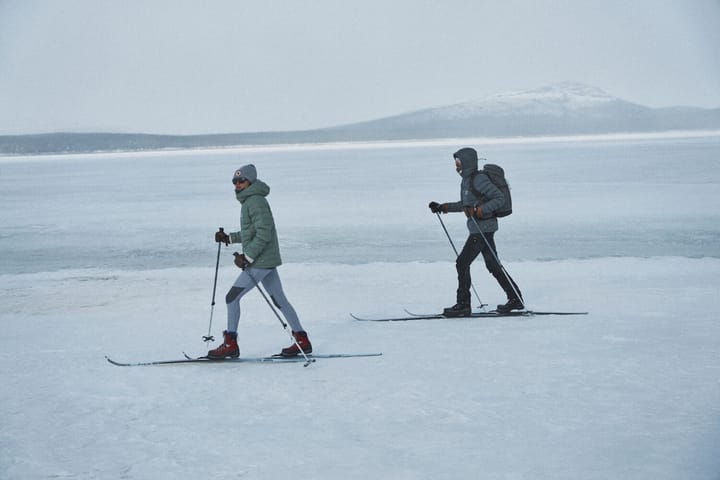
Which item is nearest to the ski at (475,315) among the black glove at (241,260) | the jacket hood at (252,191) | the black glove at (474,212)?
the black glove at (474,212)

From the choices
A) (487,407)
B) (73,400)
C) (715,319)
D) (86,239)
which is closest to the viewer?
(487,407)

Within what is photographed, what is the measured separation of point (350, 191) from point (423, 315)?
54.7 ft

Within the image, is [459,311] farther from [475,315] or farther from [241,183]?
[241,183]

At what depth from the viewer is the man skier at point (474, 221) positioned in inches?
263

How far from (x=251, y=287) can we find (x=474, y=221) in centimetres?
218

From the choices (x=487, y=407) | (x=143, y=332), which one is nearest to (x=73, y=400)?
(x=143, y=332)

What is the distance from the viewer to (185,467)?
11.9 ft

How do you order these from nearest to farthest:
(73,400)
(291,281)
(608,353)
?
(73,400), (608,353), (291,281)

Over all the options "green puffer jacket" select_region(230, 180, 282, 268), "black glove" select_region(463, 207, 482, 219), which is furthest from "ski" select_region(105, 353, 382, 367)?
"black glove" select_region(463, 207, 482, 219)

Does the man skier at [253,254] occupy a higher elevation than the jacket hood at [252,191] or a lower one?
lower

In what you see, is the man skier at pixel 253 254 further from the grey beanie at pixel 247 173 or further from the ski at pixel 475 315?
the ski at pixel 475 315

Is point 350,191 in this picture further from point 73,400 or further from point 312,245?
point 73,400

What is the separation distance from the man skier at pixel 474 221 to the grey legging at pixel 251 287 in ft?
5.61

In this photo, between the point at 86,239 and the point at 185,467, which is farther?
the point at 86,239
